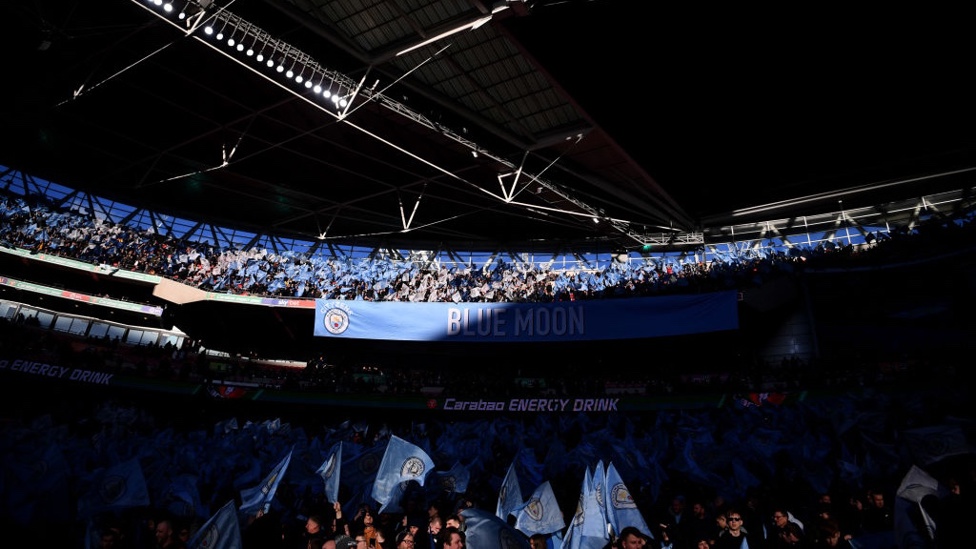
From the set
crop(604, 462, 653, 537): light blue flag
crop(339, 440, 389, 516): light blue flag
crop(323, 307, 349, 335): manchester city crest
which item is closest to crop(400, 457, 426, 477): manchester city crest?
crop(339, 440, 389, 516): light blue flag

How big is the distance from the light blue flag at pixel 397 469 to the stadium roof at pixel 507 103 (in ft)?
40.3

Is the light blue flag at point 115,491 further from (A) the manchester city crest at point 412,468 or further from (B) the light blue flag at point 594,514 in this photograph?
(B) the light blue flag at point 594,514

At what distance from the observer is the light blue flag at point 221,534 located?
241 inches

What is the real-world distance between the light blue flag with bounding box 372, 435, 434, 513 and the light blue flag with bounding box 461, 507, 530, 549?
4376 millimetres

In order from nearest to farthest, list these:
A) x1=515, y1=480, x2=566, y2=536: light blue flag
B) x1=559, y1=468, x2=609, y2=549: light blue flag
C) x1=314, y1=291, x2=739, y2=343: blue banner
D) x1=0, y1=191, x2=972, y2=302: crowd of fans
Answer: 1. x1=559, y1=468, x2=609, y2=549: light blue flag
2. x1=515, y1=480, x2=566, y2=536: light blue flag
3. x1=314, y1=291, x2=739, y2=343: blue banner
4. x1=0, y1=191, x2=972, y2=302: crowd of fans

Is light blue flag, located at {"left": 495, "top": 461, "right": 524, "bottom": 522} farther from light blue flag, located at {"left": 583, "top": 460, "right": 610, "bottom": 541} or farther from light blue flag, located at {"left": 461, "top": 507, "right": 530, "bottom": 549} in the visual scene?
light blue flag, located at {"left": 461, "top": 507, "right": 530, "bottom": 549}

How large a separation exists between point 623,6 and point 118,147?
25.7 m

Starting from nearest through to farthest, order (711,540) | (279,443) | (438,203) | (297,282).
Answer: (711,540) < (279,443) < (297,282) < (438,203)

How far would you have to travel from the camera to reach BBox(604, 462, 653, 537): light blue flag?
8.06 meters

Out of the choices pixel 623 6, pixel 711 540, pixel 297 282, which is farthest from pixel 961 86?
pixel 297 282

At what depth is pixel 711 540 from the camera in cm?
789

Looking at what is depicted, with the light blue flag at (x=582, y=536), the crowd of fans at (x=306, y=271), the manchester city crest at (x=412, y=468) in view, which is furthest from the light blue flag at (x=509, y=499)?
the crowd of fans at (x=306, y=271)

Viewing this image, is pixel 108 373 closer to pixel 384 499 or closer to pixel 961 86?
pixel 384 499

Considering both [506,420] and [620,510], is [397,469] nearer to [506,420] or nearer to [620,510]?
[620,510]
